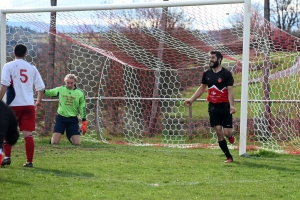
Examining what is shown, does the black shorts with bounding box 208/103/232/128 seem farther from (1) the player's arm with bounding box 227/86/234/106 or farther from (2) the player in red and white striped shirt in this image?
(2) the player in red and white striped shirt

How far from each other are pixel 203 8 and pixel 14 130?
719 cm

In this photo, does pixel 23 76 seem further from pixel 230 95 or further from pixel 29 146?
pixel 230 95

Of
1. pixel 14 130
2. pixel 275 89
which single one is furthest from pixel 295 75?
pixel 14 130

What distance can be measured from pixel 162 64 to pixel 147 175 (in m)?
6.65

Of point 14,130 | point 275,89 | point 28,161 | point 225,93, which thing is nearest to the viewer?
point 14,130

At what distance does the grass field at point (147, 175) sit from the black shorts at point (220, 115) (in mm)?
660

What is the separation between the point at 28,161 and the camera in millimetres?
9359

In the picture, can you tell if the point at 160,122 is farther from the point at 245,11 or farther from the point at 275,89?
the point at 245,11

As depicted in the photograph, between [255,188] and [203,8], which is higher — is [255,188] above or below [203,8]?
below

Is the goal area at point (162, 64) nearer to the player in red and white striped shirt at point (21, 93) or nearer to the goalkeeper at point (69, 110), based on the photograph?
the goalkeeper at point (69, 110)

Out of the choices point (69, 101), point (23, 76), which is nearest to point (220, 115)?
point (23, 76)

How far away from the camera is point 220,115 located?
10.5m

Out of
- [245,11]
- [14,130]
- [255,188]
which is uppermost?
[245,11]

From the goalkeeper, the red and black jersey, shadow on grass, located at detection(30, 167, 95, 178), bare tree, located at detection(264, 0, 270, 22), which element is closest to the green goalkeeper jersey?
the goalkeeper
